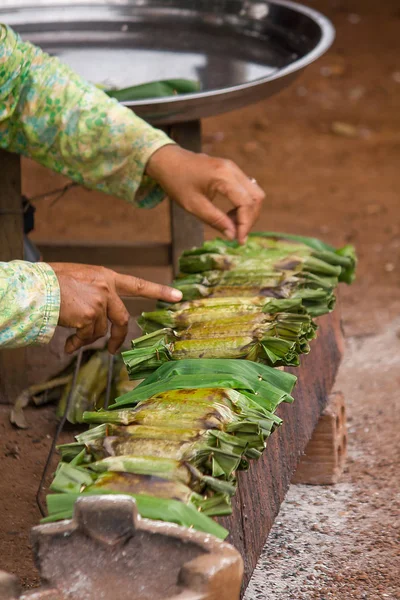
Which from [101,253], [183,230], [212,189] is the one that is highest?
[212,189]

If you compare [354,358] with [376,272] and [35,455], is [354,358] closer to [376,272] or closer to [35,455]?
[376,272]

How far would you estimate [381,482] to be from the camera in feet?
9.29

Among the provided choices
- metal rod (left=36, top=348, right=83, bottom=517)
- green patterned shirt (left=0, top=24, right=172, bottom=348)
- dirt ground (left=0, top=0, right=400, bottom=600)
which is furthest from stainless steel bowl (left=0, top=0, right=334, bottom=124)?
dirt ground (left=0, top=0, right=400, bottom=600)

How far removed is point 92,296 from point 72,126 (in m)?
0.81

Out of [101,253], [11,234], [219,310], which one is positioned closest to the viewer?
[219,310]

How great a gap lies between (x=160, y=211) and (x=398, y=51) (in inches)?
156

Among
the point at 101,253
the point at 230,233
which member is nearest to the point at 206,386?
the point at 230,233

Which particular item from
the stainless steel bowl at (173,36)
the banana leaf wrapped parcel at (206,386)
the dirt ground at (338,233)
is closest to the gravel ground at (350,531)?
the dirt ground at (338,233)

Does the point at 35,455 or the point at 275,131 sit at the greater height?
the point at 275,131

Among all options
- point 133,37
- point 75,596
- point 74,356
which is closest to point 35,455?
point 74,356

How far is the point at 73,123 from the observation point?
2.69m

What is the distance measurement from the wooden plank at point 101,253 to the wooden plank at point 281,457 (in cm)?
124

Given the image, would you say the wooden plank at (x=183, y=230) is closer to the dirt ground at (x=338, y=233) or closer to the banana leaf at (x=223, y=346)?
the dirt ground at (x=338, y=233)

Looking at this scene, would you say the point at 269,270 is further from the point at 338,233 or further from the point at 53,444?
the point at 338,233
